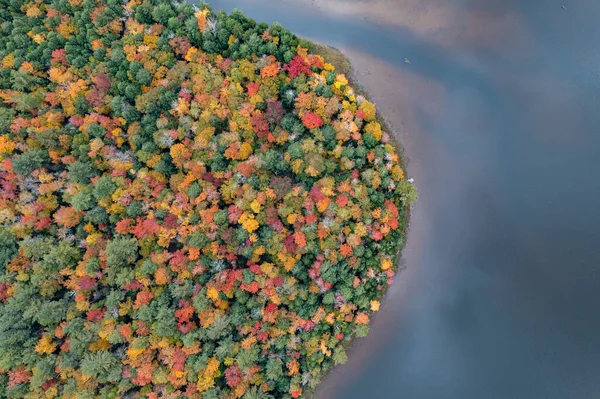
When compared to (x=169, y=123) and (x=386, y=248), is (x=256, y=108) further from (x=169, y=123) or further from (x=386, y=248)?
(x=386, y=248)

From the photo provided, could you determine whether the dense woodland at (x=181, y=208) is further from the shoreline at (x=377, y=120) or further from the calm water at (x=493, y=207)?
the calm water at (x=493, y=207)

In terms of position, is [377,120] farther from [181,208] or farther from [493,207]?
[181,208]

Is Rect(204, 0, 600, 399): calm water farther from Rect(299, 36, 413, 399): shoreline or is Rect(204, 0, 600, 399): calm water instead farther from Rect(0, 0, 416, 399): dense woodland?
Rect(0, 0, 416, 399): dense woodland

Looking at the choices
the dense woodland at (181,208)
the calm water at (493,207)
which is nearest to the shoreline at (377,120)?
the calm water at (493,207)

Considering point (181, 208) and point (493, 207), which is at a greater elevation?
point (493, 207)

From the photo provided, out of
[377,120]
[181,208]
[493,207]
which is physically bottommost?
[181,208]

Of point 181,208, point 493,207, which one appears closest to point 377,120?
point 493,207

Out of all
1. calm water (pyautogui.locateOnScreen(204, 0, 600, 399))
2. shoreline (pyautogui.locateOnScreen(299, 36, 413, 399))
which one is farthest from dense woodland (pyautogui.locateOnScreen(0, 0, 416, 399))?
calm water (pyautogui.locateOnScreen(204, 0, 600, 399))
